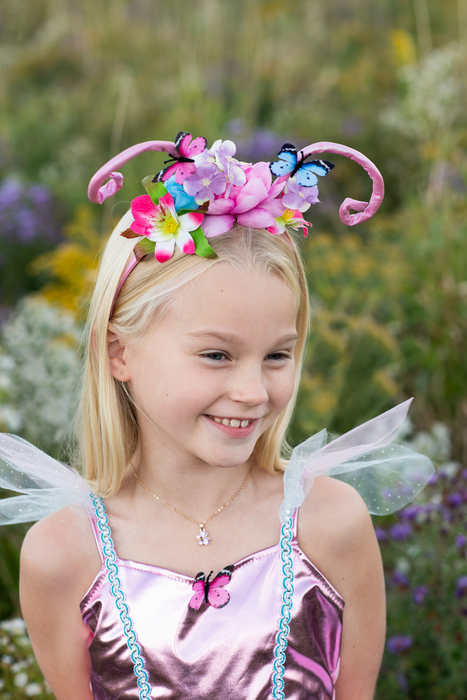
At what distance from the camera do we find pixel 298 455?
1604mm

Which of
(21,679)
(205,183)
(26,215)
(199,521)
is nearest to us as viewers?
(205,183)

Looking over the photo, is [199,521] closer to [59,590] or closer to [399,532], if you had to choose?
[59,590]

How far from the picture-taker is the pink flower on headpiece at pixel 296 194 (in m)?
1.35

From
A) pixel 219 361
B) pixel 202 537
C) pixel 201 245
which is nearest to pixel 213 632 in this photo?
pixel 202 537

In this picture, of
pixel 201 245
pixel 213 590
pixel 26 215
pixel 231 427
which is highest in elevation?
pixel 201 245

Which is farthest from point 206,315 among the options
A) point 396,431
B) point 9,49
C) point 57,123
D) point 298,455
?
point 9,49

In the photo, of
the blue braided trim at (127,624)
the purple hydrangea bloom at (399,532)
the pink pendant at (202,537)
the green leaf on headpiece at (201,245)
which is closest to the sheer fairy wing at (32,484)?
the blue braided trim at (127,624)

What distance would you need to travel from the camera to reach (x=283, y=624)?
4.91 ft

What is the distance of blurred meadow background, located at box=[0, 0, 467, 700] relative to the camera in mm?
2396

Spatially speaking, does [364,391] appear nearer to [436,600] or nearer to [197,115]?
[436,600]

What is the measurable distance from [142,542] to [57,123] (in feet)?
22.4

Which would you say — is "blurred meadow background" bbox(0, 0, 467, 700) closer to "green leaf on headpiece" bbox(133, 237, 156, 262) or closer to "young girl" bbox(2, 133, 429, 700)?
"young girl" bbox(2, 133, 429, 700)

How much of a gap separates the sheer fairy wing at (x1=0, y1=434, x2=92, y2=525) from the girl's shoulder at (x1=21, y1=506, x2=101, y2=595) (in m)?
0.04

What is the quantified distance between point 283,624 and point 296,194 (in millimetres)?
938
